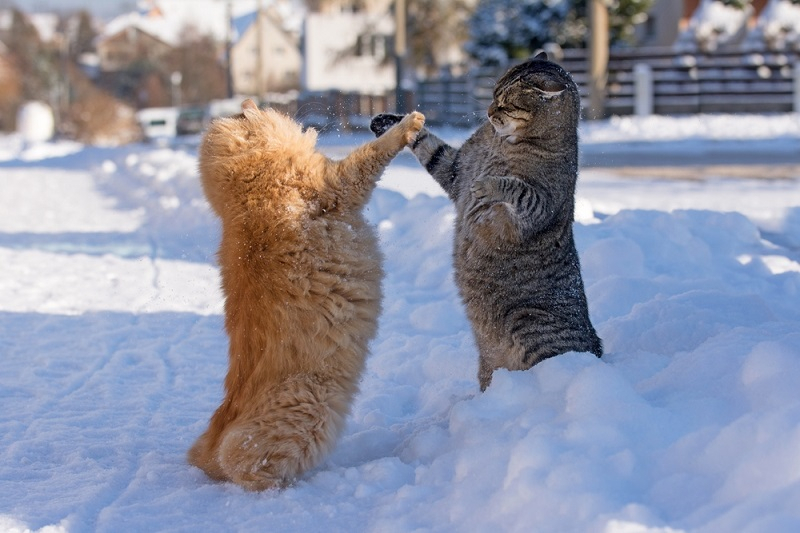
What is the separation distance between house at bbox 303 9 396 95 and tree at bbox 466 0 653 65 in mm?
19339

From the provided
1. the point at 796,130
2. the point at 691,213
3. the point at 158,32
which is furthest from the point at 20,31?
the point at 691,213

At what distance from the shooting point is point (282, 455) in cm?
379

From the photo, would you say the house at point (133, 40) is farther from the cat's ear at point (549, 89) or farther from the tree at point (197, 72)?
the cat's ear at point (549, 89)

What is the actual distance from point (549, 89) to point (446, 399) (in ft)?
5.53

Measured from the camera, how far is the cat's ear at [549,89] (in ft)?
14.5

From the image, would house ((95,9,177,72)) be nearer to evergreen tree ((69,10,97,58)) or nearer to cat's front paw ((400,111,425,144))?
evergreen tree ((69,10,97,58))

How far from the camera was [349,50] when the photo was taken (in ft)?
168

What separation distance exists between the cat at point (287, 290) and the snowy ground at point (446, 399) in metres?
0.20

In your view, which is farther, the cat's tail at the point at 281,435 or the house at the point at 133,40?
the house at the point at 133,40

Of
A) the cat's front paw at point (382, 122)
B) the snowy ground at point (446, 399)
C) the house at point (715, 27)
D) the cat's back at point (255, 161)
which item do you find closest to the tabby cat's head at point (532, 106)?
the cat's front paw at point (382, 122)

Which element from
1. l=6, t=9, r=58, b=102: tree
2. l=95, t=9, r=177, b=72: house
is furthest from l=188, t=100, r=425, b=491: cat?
l=95, t=9, r=177, b=72: house

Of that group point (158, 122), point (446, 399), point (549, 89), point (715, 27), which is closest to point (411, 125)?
point (549, 89)

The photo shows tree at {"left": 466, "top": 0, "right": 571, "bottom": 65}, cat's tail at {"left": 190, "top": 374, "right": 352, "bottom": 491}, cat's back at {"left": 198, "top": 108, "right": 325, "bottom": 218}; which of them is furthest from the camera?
tree at {"left": 466, "top": 0, "right": 571, "bottom": 65}

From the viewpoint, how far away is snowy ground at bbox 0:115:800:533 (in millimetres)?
3078
